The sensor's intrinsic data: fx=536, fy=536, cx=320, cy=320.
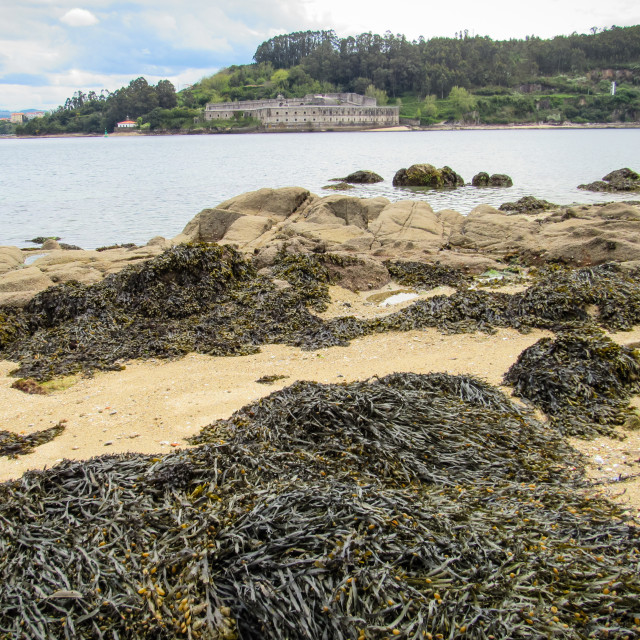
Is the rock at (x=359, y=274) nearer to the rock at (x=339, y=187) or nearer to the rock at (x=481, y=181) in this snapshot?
the rock at (x=339, y=187)

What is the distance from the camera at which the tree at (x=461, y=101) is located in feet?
301

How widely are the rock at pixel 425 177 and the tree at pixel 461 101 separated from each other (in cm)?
7369

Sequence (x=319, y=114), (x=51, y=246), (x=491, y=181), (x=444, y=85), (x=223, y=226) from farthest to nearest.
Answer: (x=444, y=85) < (x=319, y=114) < (x=491, y=181) < (x=51, y=246) < (x=223, y=226)

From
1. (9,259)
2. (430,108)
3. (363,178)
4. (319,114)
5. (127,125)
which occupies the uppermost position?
(127,125)

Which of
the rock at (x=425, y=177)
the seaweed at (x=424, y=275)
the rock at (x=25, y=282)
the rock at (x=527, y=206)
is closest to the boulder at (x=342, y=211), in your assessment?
the seaweed at (x=424, y=275)

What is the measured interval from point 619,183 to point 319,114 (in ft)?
244

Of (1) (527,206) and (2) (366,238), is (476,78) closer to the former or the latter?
(1) (527,206)

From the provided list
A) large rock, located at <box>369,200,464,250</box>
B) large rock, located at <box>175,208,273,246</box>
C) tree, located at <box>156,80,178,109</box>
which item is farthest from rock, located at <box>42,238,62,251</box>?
tree, located at <box>156,80,178,109</box>

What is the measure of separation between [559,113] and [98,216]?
9150 cm

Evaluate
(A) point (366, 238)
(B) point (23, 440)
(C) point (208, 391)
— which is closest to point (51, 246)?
(A) point (366, 238)

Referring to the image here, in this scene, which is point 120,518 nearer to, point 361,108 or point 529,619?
point 529,619

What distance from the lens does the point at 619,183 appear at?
24.0 meters

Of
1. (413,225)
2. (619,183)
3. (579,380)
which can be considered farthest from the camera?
(619,183)

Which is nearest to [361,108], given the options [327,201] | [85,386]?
[327,201]
